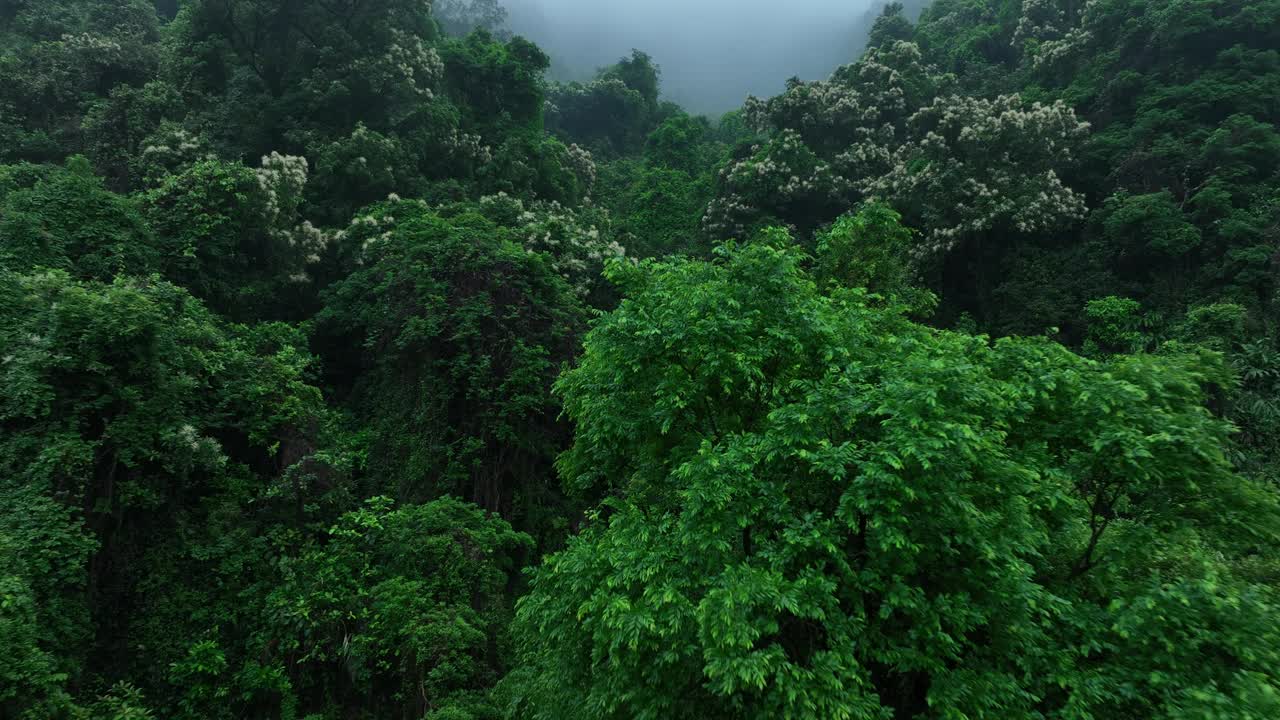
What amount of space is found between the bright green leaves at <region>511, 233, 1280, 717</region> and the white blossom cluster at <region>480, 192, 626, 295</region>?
12118mm

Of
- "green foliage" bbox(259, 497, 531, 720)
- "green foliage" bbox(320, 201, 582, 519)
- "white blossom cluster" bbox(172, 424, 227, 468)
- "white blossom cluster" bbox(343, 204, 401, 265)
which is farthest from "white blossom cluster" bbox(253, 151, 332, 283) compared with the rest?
"green foliage" bbox(259, 497, 531, 720)

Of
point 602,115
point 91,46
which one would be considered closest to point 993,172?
point 91,46

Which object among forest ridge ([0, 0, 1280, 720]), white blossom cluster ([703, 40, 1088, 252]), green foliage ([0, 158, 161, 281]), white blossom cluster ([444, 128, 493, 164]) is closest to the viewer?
forest ridge ([0, 0, 1280, 720])

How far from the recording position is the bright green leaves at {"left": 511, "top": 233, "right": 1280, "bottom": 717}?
5164 millimetres

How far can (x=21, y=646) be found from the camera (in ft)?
24.0

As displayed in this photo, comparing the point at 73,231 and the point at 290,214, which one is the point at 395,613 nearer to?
the point at 73,231

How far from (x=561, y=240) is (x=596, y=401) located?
12.6m

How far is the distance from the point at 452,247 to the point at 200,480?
741 cm

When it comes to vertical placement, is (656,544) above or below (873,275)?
below

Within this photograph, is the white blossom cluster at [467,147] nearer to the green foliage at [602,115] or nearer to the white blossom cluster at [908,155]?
the white blossom cluster at [908,155]

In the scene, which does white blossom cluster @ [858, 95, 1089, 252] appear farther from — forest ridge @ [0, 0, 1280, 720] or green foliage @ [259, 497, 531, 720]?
green foliage @ [259, 497, 531, 720]

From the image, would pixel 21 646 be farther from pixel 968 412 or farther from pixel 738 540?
pixel 968 412

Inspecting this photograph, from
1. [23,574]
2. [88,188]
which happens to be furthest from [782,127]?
[23,574]

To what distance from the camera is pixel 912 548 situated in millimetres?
5348
